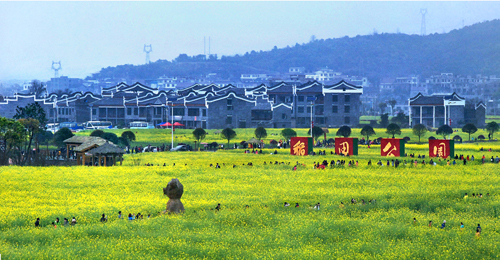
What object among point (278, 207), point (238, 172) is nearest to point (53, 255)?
point (278, 207)

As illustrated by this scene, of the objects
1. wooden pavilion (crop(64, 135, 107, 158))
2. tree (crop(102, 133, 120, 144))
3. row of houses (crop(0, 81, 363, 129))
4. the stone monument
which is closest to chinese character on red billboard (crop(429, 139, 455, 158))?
wooden pavilion (crop(64, 135, 107, 158))

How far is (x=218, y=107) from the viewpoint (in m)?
123

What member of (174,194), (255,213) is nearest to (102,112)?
(174,194)

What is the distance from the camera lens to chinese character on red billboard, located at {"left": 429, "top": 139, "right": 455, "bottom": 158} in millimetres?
64188

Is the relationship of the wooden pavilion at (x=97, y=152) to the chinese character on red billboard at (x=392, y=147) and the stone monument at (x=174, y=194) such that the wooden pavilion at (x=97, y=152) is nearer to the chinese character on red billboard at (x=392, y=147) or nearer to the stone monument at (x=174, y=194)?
the stone monument at (x=174, y=194)

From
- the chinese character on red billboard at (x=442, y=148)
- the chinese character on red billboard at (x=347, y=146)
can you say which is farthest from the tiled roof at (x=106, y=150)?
the chinese character on red billboard at (x=442, y=148)

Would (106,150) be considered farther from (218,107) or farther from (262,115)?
(262,115)

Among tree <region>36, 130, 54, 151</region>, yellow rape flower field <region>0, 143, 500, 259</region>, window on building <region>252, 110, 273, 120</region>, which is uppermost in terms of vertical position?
window on building <region>252, 110, 273, 120</region>

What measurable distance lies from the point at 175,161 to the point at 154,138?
33.6 m

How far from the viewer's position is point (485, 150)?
76.4m

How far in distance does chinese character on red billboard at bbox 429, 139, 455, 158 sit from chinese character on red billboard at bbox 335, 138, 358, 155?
842cm

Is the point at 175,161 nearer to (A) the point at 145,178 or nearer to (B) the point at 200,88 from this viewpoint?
(A) the point at 145,178

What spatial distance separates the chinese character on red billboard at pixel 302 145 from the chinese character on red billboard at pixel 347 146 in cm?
327

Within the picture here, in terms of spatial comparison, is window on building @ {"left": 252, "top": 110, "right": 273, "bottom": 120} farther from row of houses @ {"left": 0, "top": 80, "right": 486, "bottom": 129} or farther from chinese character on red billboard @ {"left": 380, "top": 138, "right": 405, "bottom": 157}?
chinese character on red billboard @ {"left": 380, "top": 138, "right": 405, "bottom": 157}
